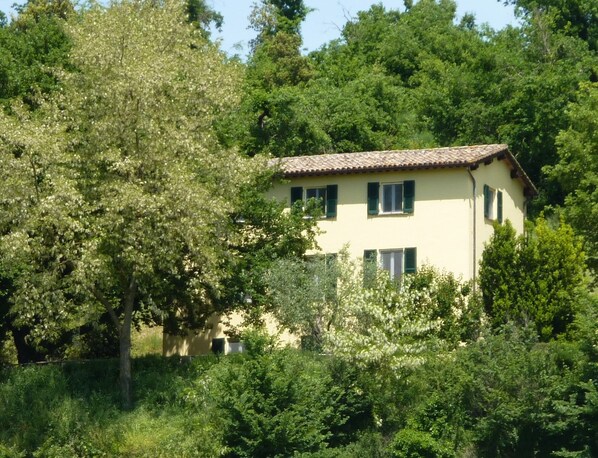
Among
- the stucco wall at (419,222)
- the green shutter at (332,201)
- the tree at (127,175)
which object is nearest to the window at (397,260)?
the stucco wall at (419,222)

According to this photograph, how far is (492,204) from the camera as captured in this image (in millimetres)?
48156

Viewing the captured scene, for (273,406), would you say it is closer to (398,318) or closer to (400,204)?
(398,318)

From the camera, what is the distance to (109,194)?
36875mm

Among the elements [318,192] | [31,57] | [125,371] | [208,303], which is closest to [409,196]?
[318,192]

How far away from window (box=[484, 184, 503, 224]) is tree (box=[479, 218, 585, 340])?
4140 mm

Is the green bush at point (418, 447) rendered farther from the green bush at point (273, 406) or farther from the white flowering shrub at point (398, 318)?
the white flowering shrub at point (398, 318)

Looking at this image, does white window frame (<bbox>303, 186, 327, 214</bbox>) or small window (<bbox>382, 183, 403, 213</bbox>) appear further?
white window frame (<bbox>303, 186, 327, 214</bbox>)

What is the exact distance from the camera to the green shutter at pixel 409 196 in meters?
46.2

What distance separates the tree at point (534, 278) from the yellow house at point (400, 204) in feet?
6.87


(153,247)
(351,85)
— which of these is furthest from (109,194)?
(351,85)

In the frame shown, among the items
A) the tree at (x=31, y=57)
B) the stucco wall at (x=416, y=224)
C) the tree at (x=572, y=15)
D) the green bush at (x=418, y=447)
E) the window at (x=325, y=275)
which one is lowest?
the green bush at (x=418, y=447)

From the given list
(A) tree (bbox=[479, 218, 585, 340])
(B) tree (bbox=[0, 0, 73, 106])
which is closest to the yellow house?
(A) tree (bbox=[479, 218, 585, 340])

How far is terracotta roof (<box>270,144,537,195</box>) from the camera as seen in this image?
4566 cm

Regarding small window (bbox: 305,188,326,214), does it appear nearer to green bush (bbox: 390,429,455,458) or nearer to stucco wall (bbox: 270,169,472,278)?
stucco wall (bbox: 270,169,472,278)
